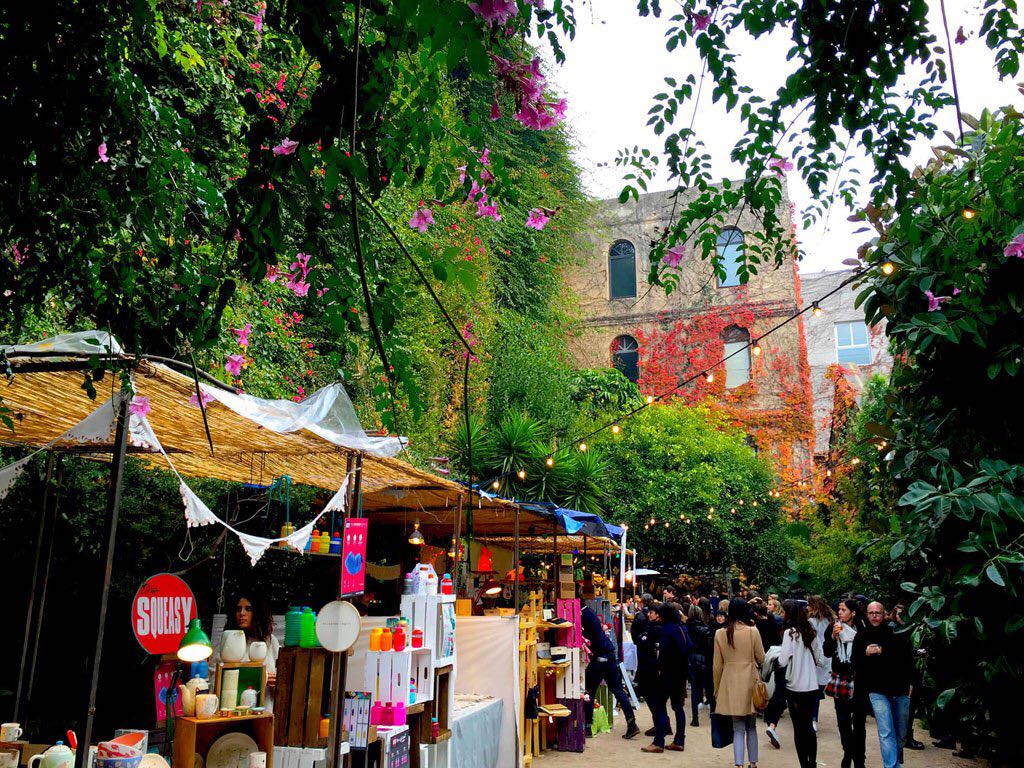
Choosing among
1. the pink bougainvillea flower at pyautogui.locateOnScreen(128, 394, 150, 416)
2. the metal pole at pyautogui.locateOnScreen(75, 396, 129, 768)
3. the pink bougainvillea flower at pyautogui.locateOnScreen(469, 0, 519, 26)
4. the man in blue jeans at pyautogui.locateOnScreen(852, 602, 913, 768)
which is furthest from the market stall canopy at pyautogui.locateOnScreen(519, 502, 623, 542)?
the pink bougainvillea flower at pyautogui.locateOnScreen(469, 0, 519, 26)

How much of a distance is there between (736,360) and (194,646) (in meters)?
22.4

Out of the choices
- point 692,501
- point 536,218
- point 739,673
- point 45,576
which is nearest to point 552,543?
point 739,673

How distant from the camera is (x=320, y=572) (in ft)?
34.3

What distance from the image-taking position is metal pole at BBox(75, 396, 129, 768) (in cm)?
373

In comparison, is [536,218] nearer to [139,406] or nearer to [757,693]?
[139,406]

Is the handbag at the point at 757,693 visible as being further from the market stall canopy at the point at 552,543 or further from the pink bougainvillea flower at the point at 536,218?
the market stall canopy at the point at 552,543

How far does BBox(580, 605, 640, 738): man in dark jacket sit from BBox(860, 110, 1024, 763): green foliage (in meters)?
4.89

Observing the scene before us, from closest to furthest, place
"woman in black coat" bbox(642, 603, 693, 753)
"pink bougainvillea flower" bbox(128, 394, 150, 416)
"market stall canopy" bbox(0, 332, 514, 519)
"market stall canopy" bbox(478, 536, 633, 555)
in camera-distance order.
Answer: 1. "market stall canopy" bbox(0, 332, 514, 519)
2. "pink bougainvillea flower" bbox(128, 394, 150, 416)
3. "woman in black coat" bbox(642, 603, 693, 753)
4. "market stall canopy" bbox(478, 536, 633, 555)

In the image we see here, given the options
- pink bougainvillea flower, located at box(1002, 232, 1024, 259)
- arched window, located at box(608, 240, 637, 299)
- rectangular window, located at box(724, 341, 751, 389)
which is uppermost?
arched window, located at box(608, 240, 637, 299)

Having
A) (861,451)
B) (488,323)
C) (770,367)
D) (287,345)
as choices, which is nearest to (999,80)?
(287,345)

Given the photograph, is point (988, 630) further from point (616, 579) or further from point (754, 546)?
point (754, 546)

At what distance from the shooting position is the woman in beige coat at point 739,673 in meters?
7.41

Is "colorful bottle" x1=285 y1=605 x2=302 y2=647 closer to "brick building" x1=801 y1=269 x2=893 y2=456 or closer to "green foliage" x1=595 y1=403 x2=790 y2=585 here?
"green foliage" x1=595 y1=403 x2=790 y2=585

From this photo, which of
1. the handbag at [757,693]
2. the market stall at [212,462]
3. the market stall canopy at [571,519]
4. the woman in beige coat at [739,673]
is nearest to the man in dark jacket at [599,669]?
the market stall canopy at [571,519]
